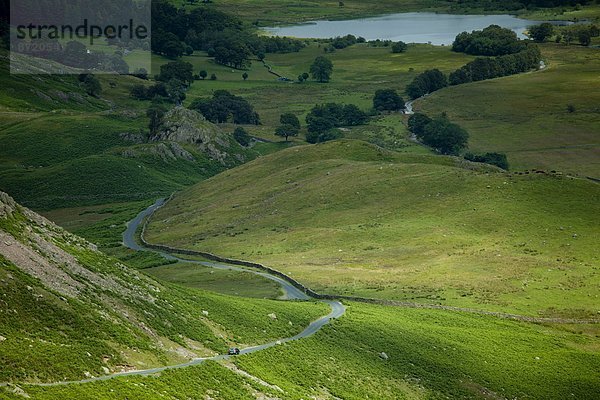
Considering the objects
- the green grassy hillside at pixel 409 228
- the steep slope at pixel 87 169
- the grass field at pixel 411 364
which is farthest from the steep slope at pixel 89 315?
the steep slope at pixel 87 169

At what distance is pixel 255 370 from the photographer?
6475 cm

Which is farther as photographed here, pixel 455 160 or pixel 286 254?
pixel 455 160

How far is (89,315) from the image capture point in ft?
199

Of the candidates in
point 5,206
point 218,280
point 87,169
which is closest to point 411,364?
point 5,206

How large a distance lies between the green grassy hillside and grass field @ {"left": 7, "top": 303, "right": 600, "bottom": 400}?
23.7 feet

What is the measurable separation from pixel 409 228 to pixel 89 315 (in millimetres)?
65939

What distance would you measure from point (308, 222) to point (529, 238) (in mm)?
31251

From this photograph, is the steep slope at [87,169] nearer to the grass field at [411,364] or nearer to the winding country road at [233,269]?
the winding country road at [233,269]

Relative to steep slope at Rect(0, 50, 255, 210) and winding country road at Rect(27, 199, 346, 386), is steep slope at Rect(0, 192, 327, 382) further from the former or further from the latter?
steep slope at Rect(0, 50, 255, 210)

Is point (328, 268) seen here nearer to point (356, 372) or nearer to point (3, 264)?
point (356, 372)

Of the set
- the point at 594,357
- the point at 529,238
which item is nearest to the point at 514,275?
the point at 529,238

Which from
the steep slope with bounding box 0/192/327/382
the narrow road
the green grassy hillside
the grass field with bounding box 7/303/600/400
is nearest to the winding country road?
the narrow road

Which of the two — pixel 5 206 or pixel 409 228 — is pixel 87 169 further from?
pixel 5 206

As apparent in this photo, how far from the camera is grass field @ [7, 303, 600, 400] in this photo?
62.4 meters
